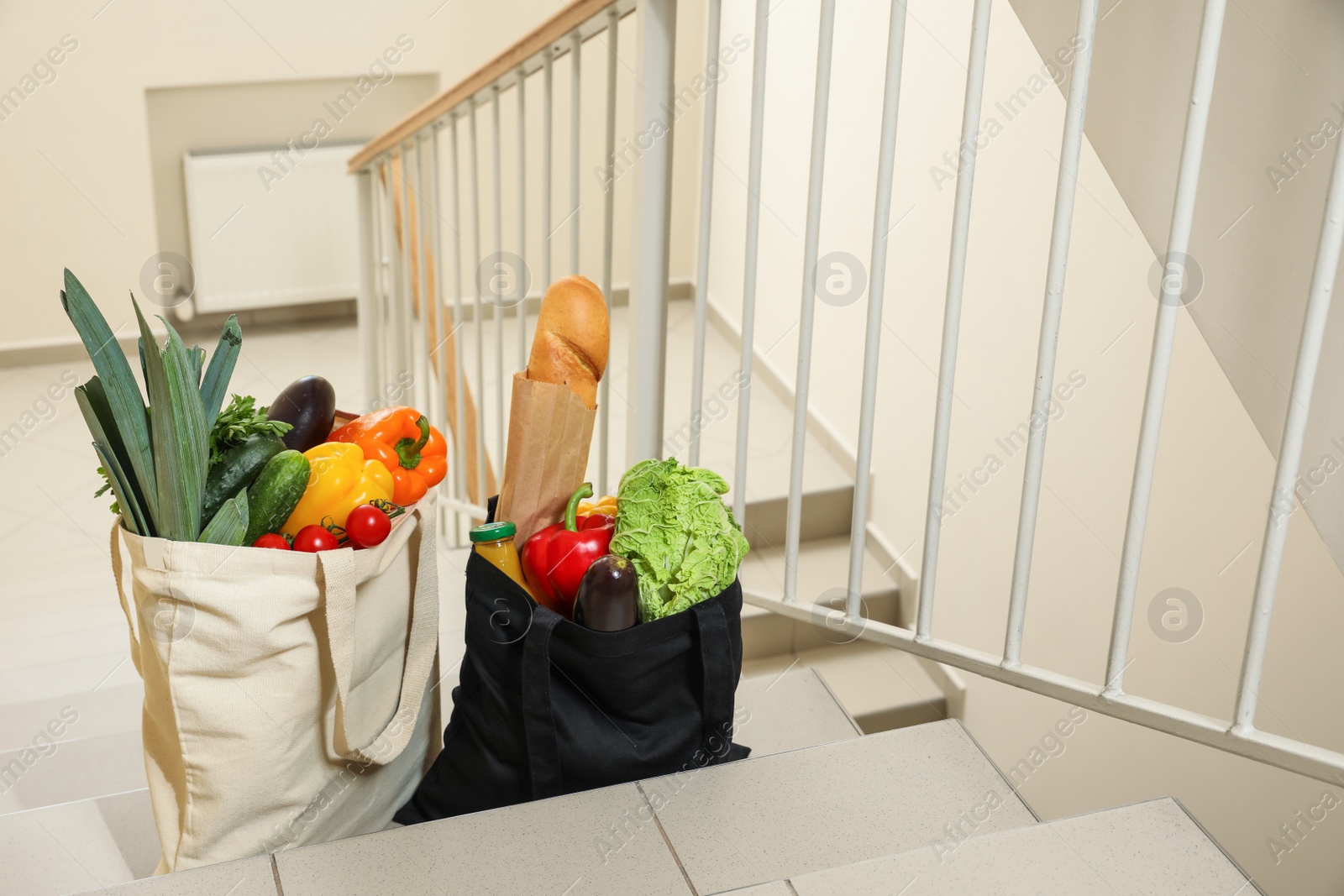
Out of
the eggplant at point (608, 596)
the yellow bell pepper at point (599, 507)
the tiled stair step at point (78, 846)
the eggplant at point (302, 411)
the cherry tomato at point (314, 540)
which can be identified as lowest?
the tiled stair step at point (78, 846)

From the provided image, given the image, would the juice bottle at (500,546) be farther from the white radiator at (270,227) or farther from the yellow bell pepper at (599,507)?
the white radiator at (270,227)

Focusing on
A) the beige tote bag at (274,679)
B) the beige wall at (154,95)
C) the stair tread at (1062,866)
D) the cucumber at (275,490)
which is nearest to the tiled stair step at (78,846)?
the beige tote bag at (274,679)

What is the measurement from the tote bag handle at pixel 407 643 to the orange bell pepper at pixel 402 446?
0.14ft

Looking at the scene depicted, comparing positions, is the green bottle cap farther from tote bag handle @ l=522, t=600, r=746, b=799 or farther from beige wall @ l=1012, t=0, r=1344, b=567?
beige wall @ l=1012, t=0, r=1344, b=567

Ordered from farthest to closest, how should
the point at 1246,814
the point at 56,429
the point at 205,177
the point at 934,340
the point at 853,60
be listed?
1. the point at 205,177
2. the point at 56,429
3. the point at 853,60
4. the point at 934,340
5. the point at 1246,814

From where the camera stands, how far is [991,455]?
255 centimetres

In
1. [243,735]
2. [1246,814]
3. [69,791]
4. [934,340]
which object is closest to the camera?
[243,735]

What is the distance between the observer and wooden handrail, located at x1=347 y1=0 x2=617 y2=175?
1.58 metres

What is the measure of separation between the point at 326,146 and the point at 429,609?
386 centimetres

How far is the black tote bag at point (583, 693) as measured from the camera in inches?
43.6

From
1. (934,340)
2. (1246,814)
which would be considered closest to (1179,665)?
(1246,814)

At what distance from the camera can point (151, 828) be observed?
1320 mm

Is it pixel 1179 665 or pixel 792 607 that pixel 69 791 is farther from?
pixel 1179 665

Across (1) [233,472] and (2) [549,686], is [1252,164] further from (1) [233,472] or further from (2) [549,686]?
(1) [233,472]
